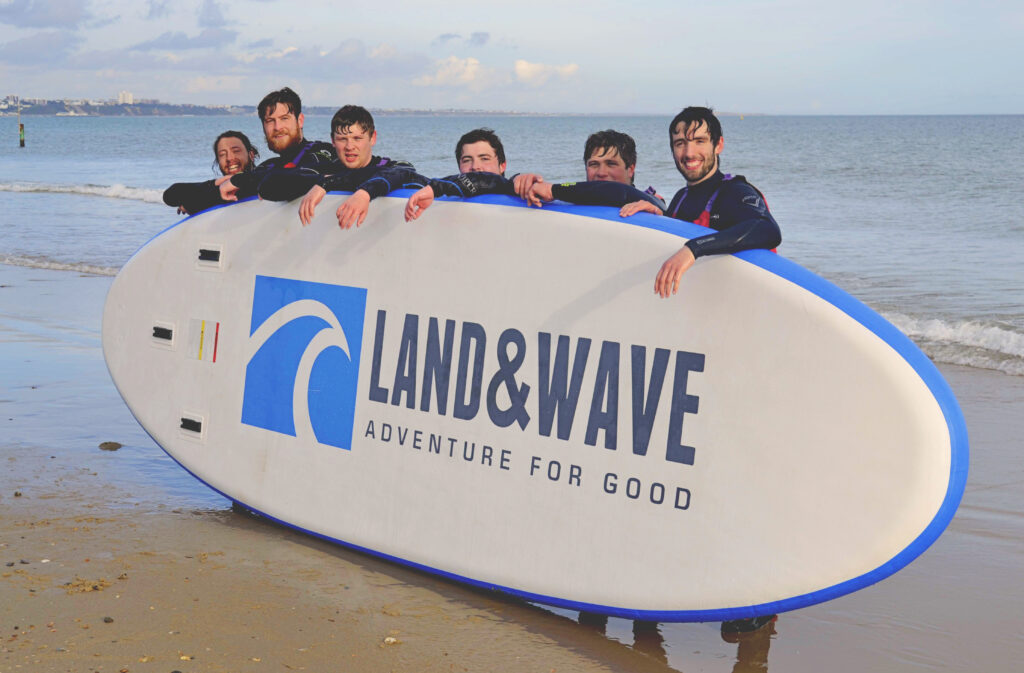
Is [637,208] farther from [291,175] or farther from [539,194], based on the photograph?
[291,175]

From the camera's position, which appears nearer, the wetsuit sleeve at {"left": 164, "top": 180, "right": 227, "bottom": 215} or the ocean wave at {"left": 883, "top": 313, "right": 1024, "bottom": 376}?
the wetsuit sleeve at {"left": 164, "top": 180, "right": 227, "bottom": 215}

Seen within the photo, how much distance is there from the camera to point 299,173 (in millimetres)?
3869

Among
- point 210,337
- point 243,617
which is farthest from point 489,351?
point 210,337

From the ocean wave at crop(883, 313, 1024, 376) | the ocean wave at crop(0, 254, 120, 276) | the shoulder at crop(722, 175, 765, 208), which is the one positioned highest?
the shoulder at crop(722, 175, 765, 208)

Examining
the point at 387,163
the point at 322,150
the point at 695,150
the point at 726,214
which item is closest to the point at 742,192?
the point at 726,214

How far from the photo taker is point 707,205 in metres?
3.11

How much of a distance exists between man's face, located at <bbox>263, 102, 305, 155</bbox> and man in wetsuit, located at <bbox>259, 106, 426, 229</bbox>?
261 millimetres

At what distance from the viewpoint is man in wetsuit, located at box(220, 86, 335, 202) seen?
159 inches

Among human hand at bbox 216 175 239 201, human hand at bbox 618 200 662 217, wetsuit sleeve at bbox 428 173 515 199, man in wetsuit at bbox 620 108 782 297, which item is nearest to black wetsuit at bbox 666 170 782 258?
man in wetsuit at bbox 620 108 782 297

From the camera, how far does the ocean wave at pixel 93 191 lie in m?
21.2

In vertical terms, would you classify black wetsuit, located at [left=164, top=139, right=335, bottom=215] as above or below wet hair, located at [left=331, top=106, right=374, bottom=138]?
below

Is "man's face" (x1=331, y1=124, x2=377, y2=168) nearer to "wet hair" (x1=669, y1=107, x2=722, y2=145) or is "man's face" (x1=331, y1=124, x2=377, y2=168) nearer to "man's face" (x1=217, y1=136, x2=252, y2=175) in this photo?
"man's face" (x1=217, y1=136, x2=252, y2=175)

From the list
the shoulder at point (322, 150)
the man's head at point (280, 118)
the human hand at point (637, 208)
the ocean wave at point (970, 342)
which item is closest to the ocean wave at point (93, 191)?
the ocean wave at point (970, 342)

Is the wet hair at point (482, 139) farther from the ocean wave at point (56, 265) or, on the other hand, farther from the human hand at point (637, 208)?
the ocean wave at point (56, 265)
